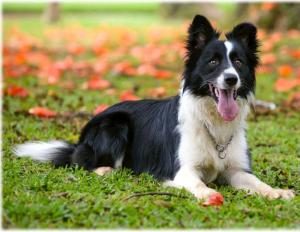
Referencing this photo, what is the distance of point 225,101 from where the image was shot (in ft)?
18.7

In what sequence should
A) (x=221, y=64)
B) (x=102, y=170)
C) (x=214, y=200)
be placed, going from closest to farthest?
(x=214, y=200) → (x=221, y=64) → (x=102, y=170)

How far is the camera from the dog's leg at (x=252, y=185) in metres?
5.46

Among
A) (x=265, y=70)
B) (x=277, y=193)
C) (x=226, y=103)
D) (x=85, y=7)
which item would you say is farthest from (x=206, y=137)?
(x=85, y=7)

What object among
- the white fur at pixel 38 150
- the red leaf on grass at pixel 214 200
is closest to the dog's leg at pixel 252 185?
the red leaf on grass at pixel 214 200

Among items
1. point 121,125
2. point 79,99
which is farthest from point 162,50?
point 121,125

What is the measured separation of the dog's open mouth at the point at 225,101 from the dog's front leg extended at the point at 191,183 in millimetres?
624

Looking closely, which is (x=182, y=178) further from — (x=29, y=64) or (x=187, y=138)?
(x=29, y=64)

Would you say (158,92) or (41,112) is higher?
(158,92)

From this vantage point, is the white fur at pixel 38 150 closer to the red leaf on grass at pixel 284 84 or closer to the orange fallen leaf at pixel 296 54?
the red leaf on grass at pixel 284 84

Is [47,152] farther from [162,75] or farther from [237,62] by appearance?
[162,75]

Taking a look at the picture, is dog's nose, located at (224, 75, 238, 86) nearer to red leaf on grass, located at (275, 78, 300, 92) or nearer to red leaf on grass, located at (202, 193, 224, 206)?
red leaf on grass, located at (202, 193, 224, 206)

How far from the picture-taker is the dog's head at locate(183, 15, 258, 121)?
5.60 meters

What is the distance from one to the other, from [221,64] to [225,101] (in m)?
0.35

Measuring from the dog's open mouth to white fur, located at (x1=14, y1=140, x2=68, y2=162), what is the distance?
195 centimetres
